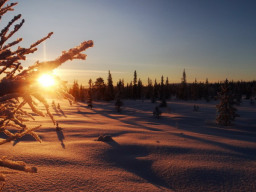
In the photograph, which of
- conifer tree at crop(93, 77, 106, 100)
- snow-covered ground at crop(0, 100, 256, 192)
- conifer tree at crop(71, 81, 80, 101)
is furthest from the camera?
conifer tree at crop(71, 81, 80, 101)

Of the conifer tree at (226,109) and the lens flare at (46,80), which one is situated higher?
A: the lens flare at (46,80)

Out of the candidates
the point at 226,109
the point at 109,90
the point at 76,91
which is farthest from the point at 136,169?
the point at 76,91

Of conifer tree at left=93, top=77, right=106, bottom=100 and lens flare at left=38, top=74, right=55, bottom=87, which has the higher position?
conifer tree at left=93, top=77, right=106, bottom=100

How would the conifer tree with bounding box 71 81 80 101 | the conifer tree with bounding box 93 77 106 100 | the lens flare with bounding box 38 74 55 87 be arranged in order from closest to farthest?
the lens flare with bounding box 38 74 55 87
the conifer tree with bounding box 93 77 106 100
the conifer tree with bounding box 71 81 80 101

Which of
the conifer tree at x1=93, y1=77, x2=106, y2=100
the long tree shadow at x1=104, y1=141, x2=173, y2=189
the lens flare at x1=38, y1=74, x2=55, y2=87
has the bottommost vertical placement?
the long tree shadow at x1=104, y1=141, x2=173, y2=189

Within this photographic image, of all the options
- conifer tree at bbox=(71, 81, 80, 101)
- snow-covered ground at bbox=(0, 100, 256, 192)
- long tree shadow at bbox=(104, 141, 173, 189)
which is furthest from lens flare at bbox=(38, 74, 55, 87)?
conifer tree at bbox=(71, 81, 80, 101)

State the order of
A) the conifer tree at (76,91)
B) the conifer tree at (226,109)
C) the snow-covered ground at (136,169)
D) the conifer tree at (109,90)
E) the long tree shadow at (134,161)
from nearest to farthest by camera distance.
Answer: the snow-covered ground at (136,169), the long tree shadow at (134,161), the conifer tree at (226,109), the conifer tree at (109,90), the conifer tree at (76,91)

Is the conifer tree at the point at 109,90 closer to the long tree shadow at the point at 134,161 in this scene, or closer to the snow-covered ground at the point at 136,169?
the long tree shadow at the point at 134,161

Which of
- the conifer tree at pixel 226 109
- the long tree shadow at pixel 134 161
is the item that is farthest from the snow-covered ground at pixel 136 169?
the conifer tree at pixel 226 109

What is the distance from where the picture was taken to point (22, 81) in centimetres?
95

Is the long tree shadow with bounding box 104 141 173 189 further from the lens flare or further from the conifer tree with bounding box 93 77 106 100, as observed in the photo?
the conifer tree with bounding box 93 77 106 100

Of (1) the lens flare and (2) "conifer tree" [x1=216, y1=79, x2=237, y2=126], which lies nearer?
(1) the lens flare

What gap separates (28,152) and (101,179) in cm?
267

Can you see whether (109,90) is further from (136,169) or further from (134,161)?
(136,169)
